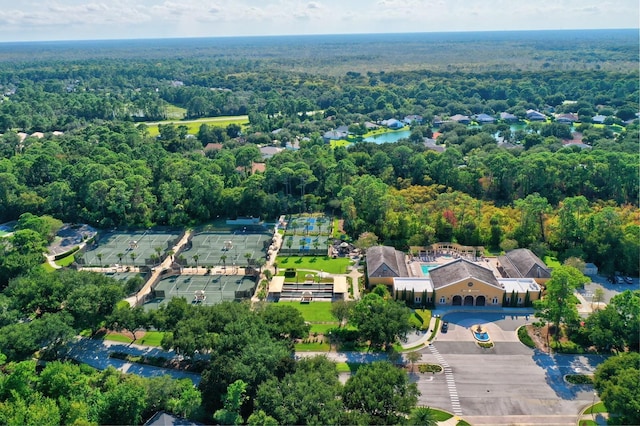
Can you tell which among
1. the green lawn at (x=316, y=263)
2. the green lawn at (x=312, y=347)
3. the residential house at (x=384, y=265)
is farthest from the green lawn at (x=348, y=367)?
the green lawn at (x=316, y=263)

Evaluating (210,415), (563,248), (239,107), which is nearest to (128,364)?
(210,415)

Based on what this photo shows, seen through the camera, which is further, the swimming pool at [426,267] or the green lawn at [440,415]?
the swimming pool at [426,267]

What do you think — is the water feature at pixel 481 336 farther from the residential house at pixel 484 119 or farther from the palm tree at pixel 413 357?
the residential house at pixel 484 119

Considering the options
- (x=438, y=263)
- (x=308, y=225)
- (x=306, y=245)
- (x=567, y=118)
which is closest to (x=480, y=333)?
(x=438, y=263)

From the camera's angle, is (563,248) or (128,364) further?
(563,248)

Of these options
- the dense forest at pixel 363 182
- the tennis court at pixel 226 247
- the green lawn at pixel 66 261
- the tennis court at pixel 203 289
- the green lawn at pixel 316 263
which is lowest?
the tennis court at pixel 203 289

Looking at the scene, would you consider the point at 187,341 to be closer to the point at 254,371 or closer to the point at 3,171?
the point at 254,371
